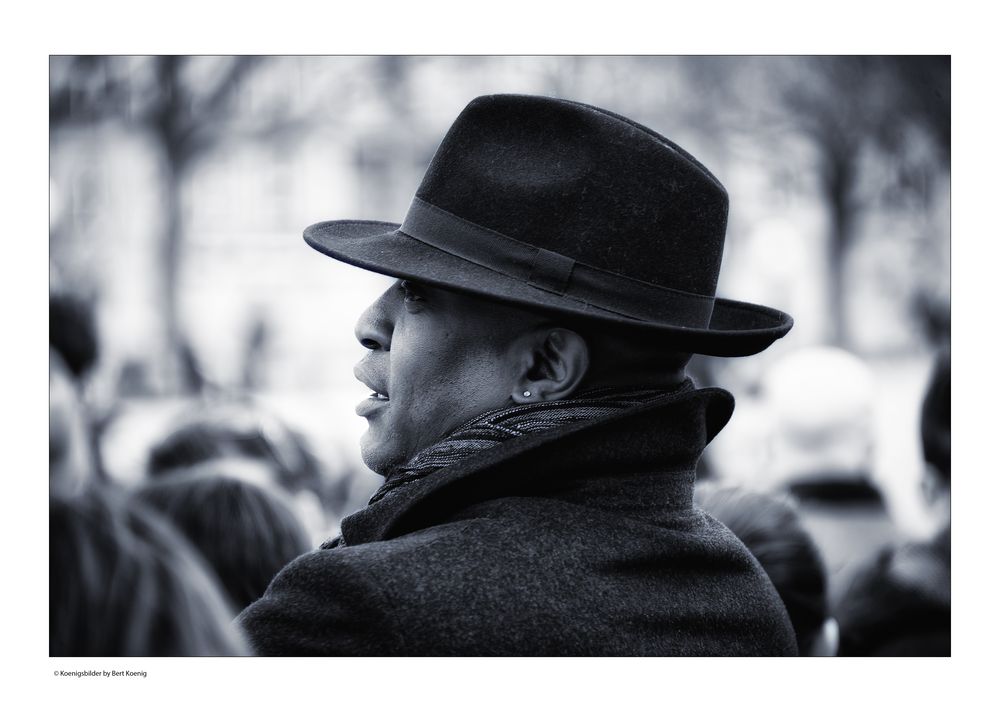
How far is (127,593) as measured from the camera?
1.27m

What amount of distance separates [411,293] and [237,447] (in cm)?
206

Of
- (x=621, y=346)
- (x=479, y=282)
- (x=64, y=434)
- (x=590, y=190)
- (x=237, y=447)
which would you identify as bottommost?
(x=237, y=447)

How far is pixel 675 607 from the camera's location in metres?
1.78

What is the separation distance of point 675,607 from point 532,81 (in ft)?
14.0

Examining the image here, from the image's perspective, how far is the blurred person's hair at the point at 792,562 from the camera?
8.41ft

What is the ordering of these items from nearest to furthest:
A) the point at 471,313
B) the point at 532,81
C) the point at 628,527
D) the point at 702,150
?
the point at 628,527, the point at 471,313, the point at 532,81, the point at 702,150

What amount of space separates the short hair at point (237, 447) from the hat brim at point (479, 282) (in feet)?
5.86

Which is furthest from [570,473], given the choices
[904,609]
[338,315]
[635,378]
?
[338,315]

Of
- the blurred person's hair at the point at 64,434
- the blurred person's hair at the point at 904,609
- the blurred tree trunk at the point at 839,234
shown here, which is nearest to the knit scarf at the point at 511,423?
the blurred person's hair at the point at 64,434

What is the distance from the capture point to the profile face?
6.12ft

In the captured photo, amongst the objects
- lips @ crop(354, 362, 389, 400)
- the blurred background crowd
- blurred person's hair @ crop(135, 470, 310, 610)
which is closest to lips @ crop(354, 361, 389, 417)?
lips @ crop(354, 362, 389, 400)

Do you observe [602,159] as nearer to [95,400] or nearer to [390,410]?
[390,410]

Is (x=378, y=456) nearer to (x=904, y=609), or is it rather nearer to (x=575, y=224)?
(x=575, y=224)
